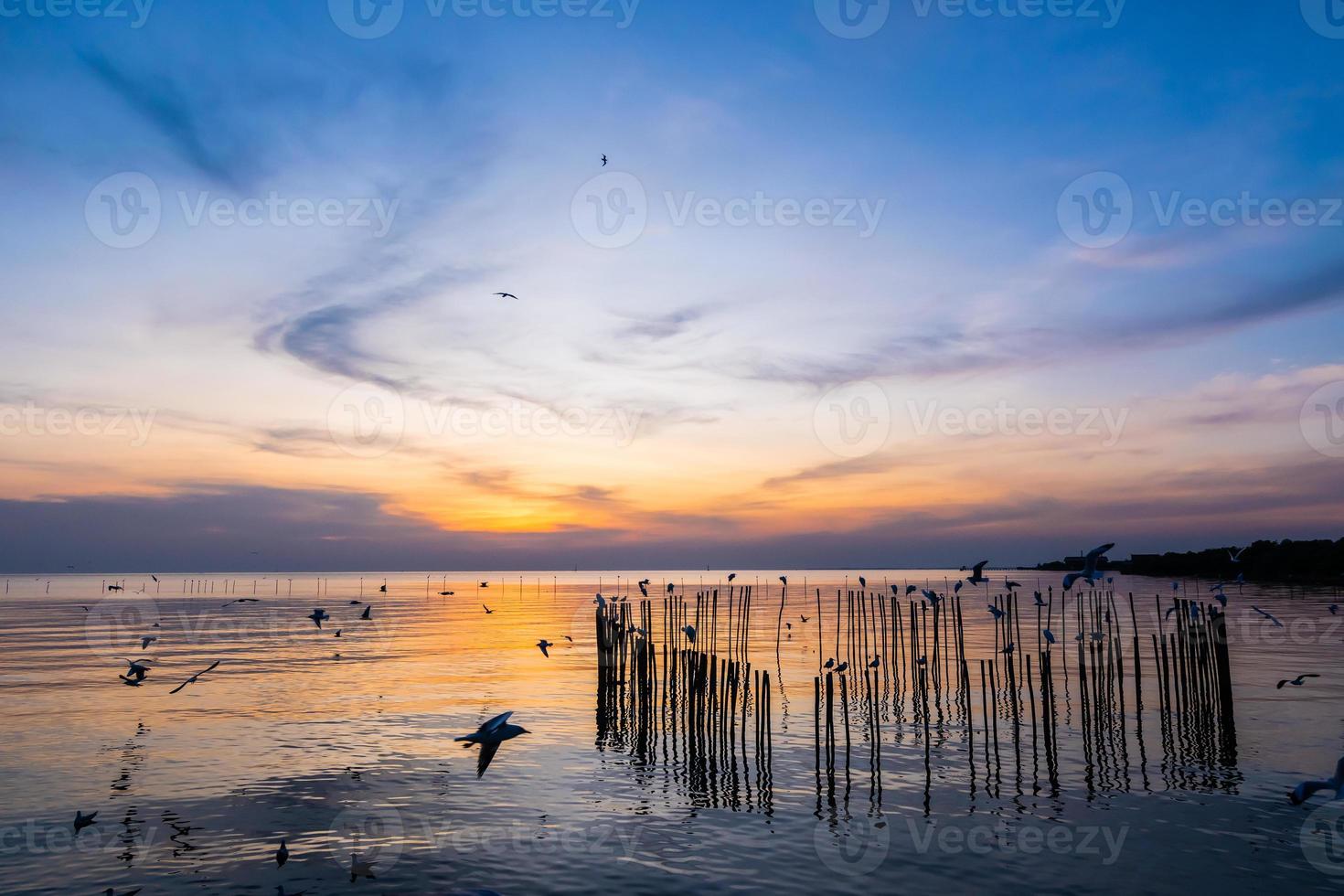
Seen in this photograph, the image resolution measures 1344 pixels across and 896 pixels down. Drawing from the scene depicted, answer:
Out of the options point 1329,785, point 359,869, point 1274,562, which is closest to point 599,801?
point 359,869

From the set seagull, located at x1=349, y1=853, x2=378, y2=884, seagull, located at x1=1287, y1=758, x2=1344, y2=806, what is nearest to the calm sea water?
seagull, located at x1=349, y1=853, x2=378, y2=884

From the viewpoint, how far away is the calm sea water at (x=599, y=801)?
13.5m

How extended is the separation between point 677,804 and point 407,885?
19.2ft

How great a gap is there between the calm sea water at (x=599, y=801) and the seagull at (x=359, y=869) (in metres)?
0.12

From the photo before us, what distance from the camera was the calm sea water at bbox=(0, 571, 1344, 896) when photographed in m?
13.5

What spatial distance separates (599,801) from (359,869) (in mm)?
5182

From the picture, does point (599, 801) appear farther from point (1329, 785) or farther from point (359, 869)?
point (1329, 785)

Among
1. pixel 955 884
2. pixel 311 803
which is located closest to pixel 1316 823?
pixel 955 884

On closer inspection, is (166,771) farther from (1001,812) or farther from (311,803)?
(1001,812)

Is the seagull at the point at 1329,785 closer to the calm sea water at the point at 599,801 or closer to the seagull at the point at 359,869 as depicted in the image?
the calm sea water at the point at 599,801

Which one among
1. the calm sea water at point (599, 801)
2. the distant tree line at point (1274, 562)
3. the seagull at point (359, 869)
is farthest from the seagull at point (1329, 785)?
the distant tree line at point (1274, 562)

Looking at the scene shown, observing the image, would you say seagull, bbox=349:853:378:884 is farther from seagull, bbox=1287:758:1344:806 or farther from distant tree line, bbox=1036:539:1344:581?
distant tree line, bbox=1036:539:1344:581

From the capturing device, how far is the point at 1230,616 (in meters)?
63.2

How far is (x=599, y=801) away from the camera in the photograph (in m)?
17.5
